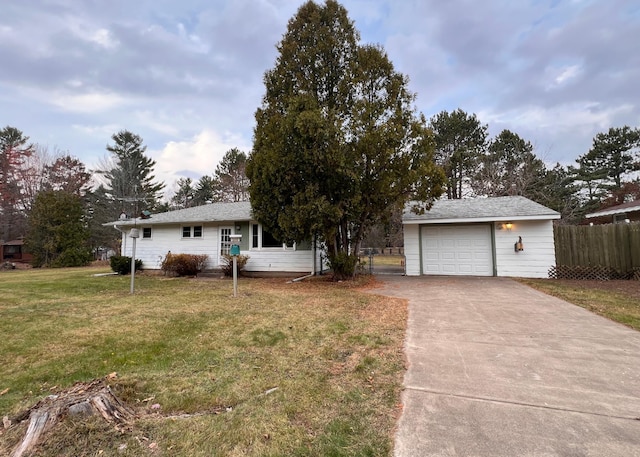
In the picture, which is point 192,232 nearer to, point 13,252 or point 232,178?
point 232,178

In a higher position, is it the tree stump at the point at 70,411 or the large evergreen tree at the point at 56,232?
the large evergreen tree at the point at 56,232

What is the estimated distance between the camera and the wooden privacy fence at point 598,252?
10094mm

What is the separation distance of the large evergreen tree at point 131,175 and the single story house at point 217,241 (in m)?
16.6

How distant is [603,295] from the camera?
7520mm

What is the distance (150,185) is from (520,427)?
36717mm

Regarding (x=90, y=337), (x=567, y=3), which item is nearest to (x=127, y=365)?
(x=90, y=337)

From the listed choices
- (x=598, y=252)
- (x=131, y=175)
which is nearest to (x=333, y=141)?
(x=598, y=252)

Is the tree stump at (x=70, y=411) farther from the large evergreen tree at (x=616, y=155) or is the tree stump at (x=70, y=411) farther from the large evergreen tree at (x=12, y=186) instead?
the large evergreen tree at (x=616, y=155)

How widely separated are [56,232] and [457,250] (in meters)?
23.7

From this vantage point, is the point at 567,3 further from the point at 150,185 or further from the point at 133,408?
the point at 150,185

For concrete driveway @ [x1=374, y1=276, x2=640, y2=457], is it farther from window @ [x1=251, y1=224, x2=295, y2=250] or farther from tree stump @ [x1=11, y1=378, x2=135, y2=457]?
window @ [x1=251, y1=224, x2=295, y2=250]

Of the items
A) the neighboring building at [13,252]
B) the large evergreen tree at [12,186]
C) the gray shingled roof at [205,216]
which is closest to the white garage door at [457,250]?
the gray shingled roof at [205,216]

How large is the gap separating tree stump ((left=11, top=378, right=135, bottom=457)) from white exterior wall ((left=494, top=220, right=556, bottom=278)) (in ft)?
40.2

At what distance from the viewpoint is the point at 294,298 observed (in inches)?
302
